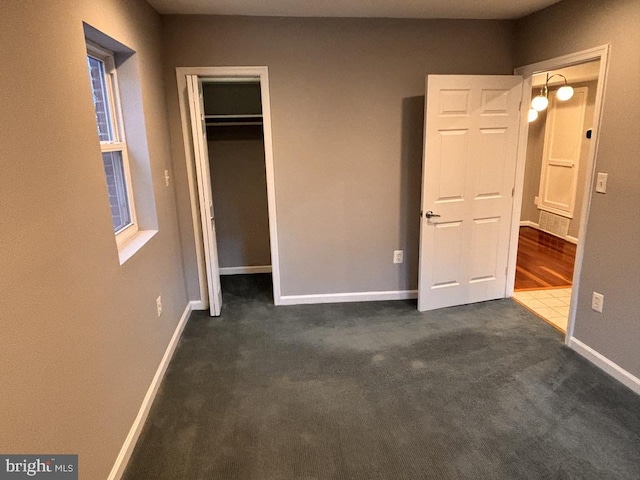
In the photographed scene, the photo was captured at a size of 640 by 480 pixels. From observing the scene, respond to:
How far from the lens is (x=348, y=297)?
12.5 feet

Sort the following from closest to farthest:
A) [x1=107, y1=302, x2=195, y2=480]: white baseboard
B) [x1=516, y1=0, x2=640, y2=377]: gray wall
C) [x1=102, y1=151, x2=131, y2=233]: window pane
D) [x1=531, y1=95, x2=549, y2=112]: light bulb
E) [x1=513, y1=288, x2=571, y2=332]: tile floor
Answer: [x1=107, y1=302, x2=195, y2=480]: white baseboard → [x1=516, y1=0, x2=640, y2=377]: gray wall → [x1=102, y1=151, x2=131, y2=233]: window pane → [x1=513, y1=288, x2=571, y2=332]: tile floor → [x1=531, y1=95, x2=549, y2=112]: light bulb

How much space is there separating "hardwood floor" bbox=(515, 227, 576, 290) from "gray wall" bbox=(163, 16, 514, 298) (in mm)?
1445

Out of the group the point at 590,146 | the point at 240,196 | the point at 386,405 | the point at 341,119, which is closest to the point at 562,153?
the point at 590,146

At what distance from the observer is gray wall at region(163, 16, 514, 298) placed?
319cm

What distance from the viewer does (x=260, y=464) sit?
1.93m

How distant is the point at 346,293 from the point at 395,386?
1.37m

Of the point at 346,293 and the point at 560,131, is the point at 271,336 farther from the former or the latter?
the point at 560,131

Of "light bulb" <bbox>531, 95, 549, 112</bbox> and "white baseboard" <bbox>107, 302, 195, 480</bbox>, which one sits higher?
"light bulb" <bbox>531, 95, 549, 112</bbox>

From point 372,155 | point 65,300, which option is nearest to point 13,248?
point 65,300

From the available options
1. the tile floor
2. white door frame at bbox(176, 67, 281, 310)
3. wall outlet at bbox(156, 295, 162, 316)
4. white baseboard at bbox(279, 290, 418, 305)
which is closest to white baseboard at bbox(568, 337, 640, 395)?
the tile floor

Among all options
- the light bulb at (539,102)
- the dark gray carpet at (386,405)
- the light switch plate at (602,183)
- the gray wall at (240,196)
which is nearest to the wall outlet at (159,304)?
the dark gray carpet at (386,405)

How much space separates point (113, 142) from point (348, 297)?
2.33 m

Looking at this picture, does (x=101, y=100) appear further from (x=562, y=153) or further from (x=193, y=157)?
(x=562, y=153)

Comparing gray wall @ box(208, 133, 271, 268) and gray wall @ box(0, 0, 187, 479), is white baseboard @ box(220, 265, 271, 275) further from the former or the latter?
gray wall @ box(0, 0, 187, 479)
